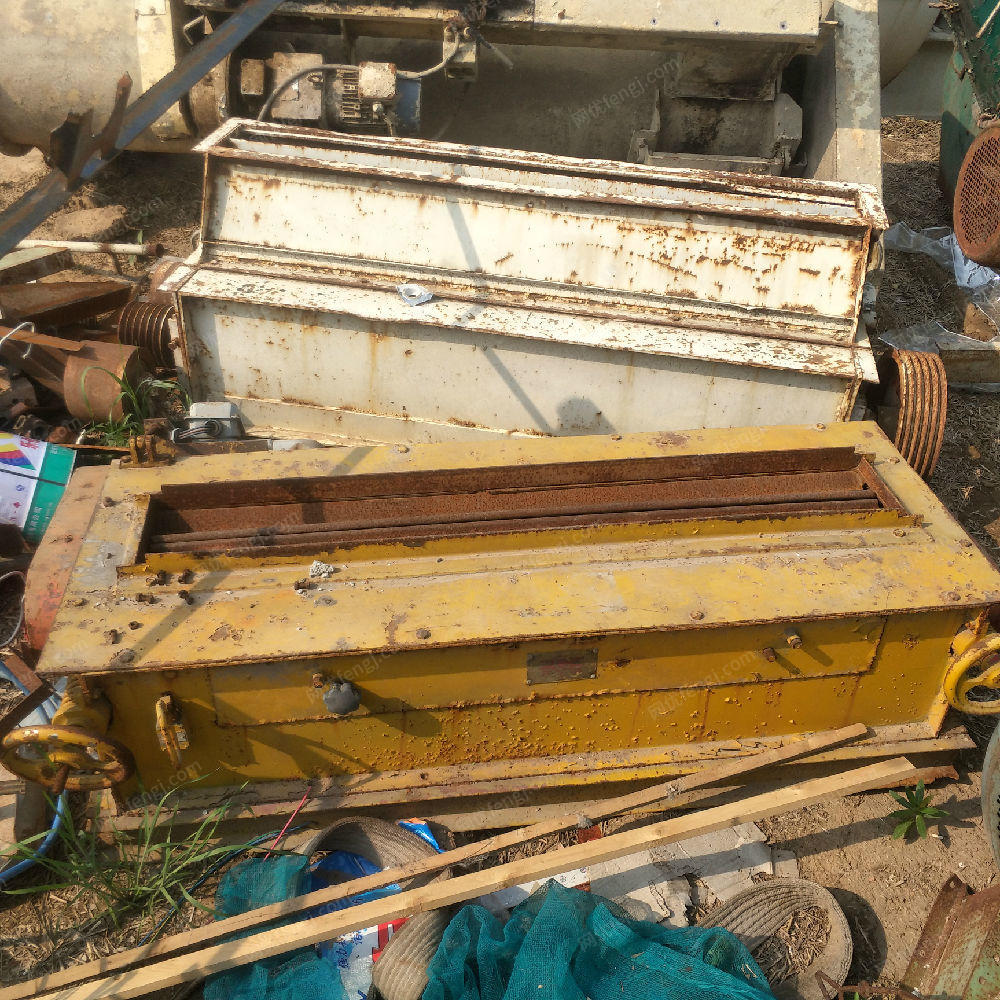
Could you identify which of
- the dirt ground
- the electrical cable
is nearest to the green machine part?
the dirt ground

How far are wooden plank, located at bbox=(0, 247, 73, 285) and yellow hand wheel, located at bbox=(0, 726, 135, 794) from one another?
3884 mm

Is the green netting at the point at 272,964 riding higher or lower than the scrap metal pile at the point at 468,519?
lower

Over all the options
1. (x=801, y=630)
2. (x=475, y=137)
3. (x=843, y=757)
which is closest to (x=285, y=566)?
(x=801, y=630)

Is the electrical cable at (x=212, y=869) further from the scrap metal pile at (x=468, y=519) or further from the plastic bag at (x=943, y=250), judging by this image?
the plastic bag at (x=943, y=250)

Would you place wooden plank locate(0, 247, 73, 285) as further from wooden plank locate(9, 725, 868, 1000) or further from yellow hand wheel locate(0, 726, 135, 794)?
wooden plank locate(9, 725, 868, 1000)

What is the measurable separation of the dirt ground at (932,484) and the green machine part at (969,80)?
47 centimetres

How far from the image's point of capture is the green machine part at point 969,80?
6.00 metres

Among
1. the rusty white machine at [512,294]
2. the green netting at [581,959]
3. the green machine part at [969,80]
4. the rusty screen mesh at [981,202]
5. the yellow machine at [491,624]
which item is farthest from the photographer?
the green machine part at [969,80]

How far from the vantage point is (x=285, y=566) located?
2.81 meters

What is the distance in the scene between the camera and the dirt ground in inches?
116

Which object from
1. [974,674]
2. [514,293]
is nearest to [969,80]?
[514,293]

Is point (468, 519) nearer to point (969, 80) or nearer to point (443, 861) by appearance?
point (443, 861)

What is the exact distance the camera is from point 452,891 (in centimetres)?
264

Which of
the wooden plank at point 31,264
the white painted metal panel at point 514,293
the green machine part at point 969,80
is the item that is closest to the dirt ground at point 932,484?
the green machine part at point 969,80
